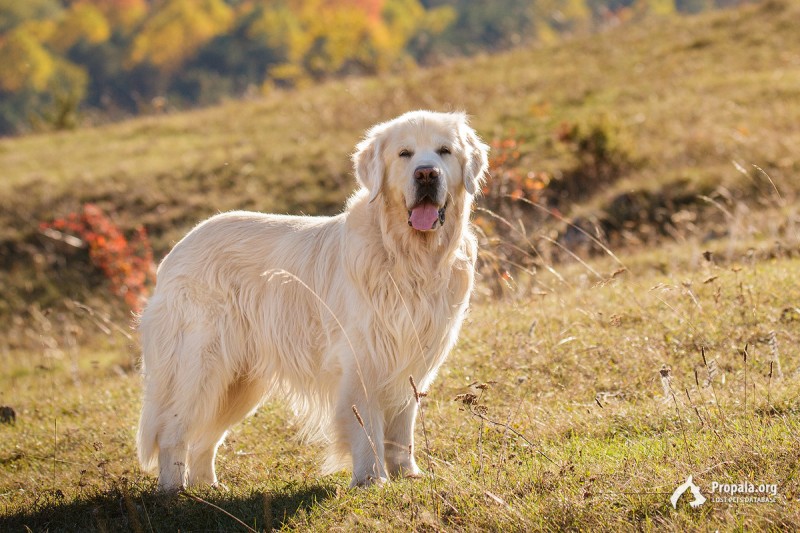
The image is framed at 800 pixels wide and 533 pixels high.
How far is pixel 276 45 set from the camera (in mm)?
53094

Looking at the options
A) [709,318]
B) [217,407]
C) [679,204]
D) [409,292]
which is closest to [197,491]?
[217,407]

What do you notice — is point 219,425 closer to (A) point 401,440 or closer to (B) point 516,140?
(A) point 401,440

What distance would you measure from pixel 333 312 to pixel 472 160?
1.13 metres

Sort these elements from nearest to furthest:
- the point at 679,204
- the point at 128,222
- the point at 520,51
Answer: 1. the point at 679,204
2. the point at 128,222
3. the point at 520,51

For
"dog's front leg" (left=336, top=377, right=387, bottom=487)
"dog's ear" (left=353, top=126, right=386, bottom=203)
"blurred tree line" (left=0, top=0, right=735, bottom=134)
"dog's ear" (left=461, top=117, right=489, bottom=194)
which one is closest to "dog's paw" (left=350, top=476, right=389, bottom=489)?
"dog's front leg" (left=336, top=377, right=387, bottom=487)

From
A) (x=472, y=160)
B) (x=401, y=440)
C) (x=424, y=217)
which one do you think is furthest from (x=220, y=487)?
(x=472, y=160)

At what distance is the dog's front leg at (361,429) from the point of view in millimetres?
4520

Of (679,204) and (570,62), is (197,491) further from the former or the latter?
(570,62)

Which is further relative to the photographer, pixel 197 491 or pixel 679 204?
pixel 679 204

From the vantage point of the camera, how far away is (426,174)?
443 cm

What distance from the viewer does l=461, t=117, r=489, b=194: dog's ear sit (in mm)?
4660

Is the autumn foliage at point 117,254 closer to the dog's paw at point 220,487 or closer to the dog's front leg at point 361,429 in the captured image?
the dog's paw at point 220,487

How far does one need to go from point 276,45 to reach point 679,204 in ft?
149

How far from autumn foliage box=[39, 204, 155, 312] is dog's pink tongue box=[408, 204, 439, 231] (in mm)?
6515
